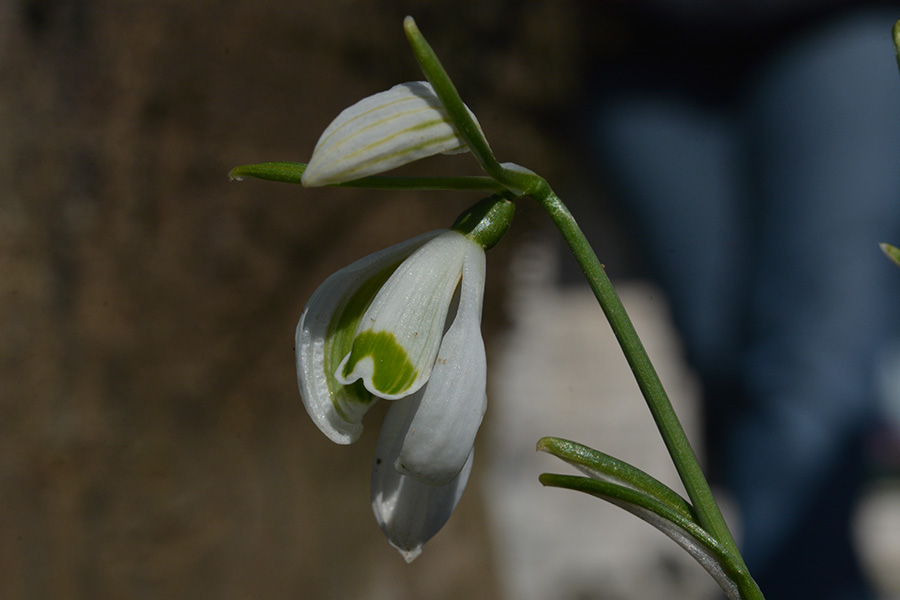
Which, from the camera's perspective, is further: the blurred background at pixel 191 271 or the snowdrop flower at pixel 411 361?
the blurred background at pixel 191 271

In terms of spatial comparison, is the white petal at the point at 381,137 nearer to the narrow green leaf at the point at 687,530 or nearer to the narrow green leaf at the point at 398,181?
the narrow green leaf at the point at 398,181

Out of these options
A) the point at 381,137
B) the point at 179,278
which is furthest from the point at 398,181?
the point at 179,278

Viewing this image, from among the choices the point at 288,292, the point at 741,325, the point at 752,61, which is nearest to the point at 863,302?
the point at 741,325

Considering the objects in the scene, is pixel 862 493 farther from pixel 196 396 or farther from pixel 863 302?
pixel 196 396

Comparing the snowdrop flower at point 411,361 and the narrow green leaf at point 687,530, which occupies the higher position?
the snowdrop flower at point 411,361

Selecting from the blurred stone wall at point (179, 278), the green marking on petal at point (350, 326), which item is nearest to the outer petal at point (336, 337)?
the green marking on petal at point (350, 326)

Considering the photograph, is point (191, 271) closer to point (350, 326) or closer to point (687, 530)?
point (350, 326)

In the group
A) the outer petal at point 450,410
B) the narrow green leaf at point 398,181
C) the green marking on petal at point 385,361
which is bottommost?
the outer petal at point 450,410
